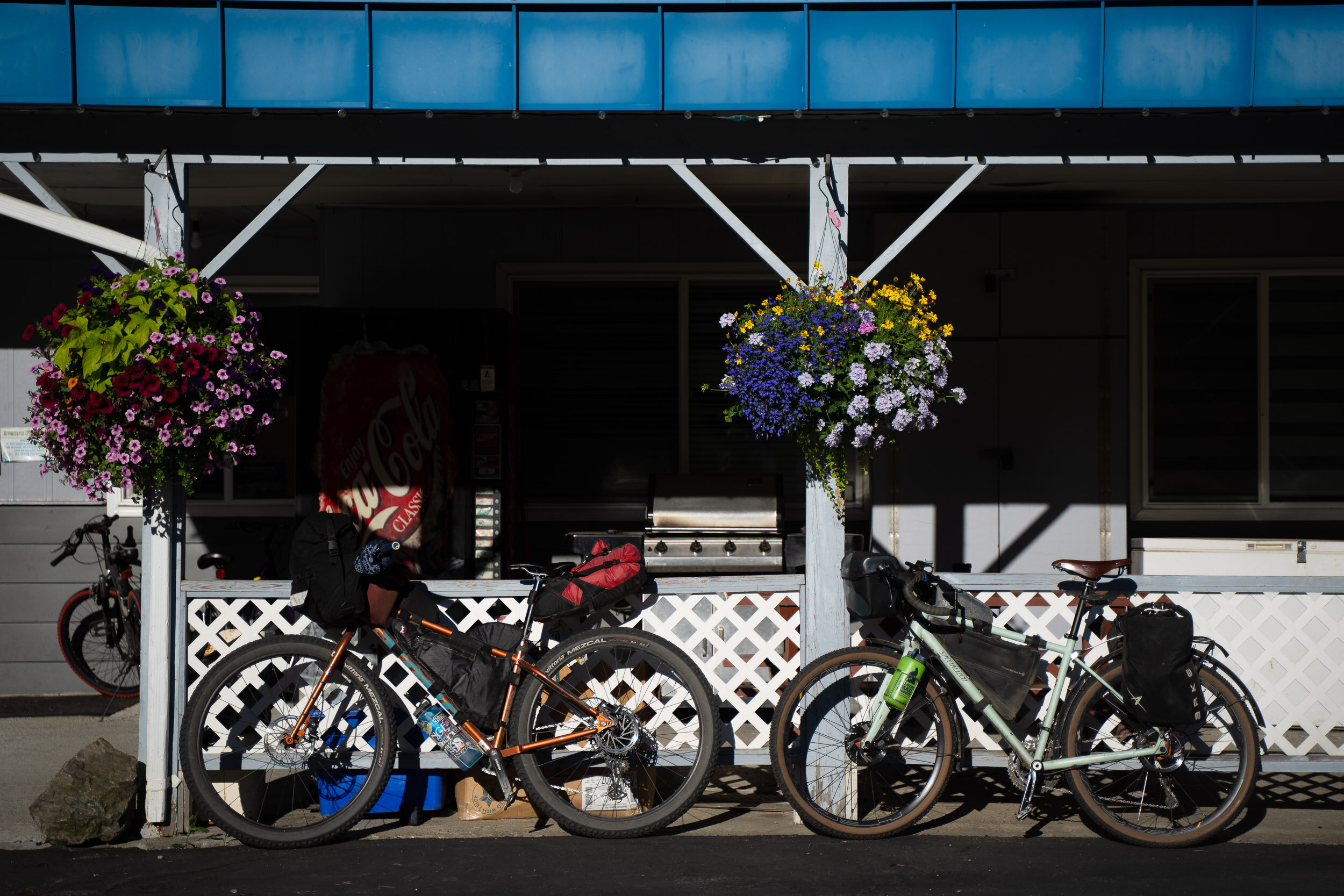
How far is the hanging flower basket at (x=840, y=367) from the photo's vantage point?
436cm

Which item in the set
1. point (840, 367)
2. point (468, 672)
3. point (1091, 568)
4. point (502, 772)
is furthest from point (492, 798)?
point (1091, 568)

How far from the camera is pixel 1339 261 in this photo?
265 inches

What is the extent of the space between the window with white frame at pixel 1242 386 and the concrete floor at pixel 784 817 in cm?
208

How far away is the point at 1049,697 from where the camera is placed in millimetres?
4426

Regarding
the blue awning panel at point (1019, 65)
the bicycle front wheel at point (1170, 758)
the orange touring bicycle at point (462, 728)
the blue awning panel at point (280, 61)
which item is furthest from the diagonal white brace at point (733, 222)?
the bicycle front wheel at point (1170, 758)

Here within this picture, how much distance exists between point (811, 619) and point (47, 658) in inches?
200

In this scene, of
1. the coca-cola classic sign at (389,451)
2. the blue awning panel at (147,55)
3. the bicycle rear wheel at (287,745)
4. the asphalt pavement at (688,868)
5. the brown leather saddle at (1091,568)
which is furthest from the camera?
the coca-cola classic sign at (389,451)

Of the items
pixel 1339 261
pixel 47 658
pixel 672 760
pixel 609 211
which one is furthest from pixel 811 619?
pixel 47 658

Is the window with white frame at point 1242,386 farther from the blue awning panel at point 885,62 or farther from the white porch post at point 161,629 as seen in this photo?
the white porch post at point 161,629

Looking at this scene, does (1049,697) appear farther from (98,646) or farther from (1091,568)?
(98,646)

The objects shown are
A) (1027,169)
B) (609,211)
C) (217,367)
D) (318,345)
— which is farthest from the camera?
(609,211)

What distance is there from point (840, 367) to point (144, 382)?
2646 millimetres

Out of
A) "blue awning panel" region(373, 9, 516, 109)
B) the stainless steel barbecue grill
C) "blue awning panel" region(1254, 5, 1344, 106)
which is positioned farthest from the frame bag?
"blue awning panel" region(1254, 5, 1344, 106)

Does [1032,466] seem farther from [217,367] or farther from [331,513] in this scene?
[217,367]
